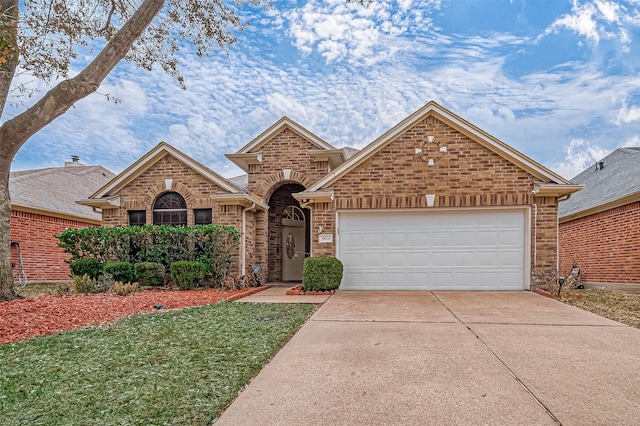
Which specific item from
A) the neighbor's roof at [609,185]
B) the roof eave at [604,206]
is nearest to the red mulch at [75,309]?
the roof eave at [604,206]

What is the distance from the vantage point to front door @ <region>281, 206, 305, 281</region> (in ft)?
45.5

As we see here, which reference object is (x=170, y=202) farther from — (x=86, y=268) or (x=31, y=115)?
(x=31, y=115)

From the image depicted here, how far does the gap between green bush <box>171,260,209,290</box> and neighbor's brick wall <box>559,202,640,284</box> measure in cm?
1274

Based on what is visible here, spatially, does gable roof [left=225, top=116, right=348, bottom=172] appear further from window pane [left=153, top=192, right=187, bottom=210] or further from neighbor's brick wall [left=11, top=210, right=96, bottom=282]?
neighbor's brick wall [left=11, top=210, right=96, bottom=282]

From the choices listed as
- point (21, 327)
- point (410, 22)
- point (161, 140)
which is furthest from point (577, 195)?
point (21, 327)

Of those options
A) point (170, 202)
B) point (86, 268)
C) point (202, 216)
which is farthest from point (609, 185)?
point (86, 268)

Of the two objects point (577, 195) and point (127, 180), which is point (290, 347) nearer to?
point (127, 180)

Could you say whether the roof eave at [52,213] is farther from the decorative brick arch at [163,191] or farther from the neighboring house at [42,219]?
the decorative brick arch at [163,191]

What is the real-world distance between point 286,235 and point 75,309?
7.97m

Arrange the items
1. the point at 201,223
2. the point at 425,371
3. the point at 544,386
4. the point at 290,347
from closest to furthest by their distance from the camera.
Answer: the point at 544,386
the point at 425,371
the point at 290,347
the point at 201,223

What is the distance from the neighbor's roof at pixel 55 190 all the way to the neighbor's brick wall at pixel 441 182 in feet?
35.7

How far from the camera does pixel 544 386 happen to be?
3.24 metres

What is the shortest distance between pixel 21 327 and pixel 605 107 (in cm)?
1987

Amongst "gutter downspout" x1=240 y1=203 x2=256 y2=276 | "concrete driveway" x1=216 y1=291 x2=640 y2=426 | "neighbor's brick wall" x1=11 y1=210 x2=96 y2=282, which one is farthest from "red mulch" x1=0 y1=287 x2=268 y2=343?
"neighbor's brick wall" x1=11 y1=210 x2=96 y2=282
